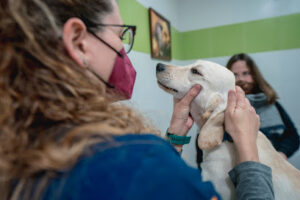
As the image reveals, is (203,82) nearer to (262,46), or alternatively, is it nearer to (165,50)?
(165,50)

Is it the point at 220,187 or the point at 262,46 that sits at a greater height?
the point at 262,46

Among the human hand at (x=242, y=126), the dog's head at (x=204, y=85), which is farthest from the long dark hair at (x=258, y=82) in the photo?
the human hand at (x=242, y=126)

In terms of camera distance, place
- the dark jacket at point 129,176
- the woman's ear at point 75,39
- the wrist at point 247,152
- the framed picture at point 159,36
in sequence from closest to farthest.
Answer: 1. the dark jacket at point 129,176
2. the woman's ear at point 75,39
3. the wrist at point 247,152
4. the framed picture at point 159,36

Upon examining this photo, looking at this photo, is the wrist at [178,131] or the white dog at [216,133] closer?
the white dog at [216,133]

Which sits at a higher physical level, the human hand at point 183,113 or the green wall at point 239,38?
the green wall at point 239,38

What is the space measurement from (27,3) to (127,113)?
0.31 m

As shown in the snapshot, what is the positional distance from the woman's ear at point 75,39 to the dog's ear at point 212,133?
2.38 ft

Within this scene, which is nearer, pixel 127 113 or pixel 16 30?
pixel 16 30

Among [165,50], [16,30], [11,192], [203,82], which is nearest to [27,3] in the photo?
[16,30]

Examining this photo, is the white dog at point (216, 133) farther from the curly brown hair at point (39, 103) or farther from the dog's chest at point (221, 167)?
the curly brown hair at point (39, 103)

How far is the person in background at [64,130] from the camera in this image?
1.07 ft

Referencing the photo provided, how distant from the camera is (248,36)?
115 inches

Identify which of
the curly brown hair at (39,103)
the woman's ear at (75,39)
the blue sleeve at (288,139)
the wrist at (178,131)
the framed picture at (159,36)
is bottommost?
the blue sleeve at (288,139)

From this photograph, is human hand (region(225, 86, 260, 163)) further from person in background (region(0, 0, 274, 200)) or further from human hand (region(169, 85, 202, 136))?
person in background (region(0, 0, 274, 200))
